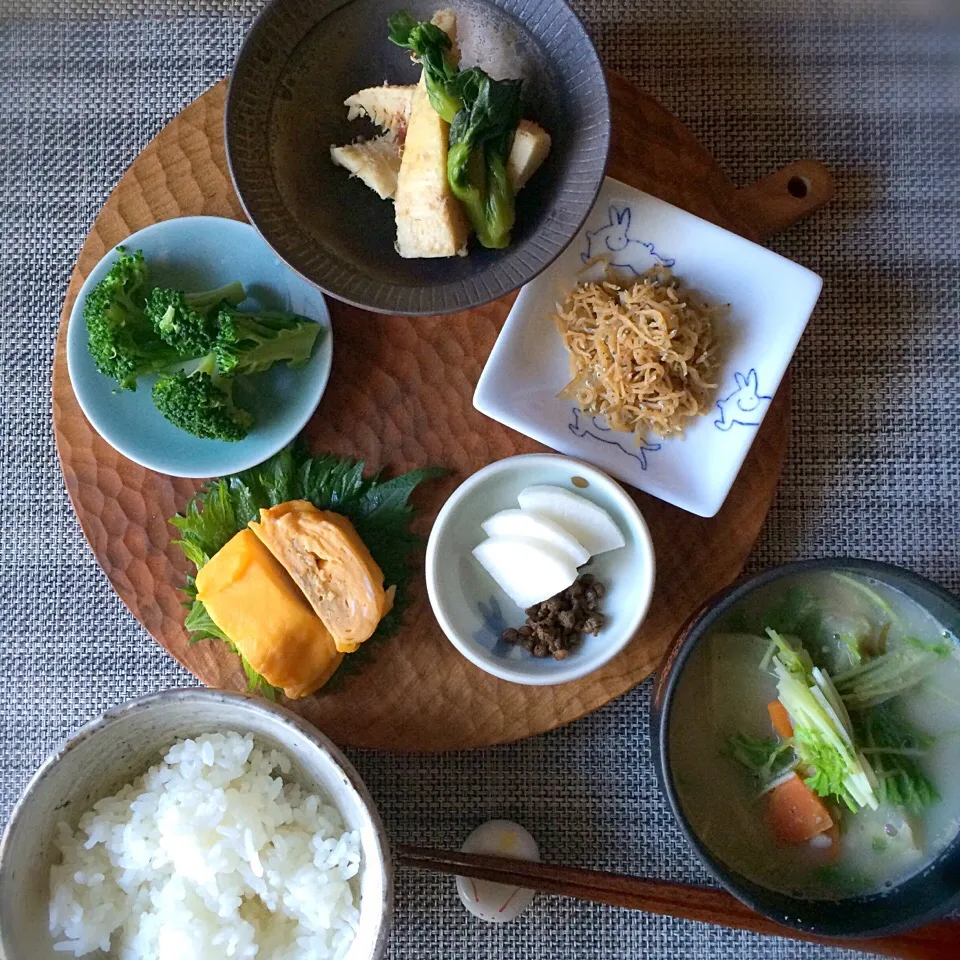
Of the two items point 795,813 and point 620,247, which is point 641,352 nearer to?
point 620,247

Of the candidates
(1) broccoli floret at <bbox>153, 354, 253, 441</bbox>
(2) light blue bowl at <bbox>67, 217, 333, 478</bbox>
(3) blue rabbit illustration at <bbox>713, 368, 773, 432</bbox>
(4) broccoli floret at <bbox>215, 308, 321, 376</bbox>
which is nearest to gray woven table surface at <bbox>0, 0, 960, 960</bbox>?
(3) blue rabbit illustration at <bbox>713, 368, 773, 432</bbox>

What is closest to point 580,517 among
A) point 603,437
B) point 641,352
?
point 603,437

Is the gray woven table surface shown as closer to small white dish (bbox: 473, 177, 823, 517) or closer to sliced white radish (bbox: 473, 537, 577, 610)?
small white dish (bbox: 473, 177, 823, 517)

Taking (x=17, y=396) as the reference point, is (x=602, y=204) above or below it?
above

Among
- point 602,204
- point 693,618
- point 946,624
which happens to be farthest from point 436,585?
point 946,624

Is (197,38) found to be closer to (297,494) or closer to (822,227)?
(297,494)

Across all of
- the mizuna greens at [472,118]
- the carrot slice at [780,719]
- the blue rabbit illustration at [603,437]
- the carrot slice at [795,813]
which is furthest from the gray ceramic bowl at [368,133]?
the carrot slice at [795,813]

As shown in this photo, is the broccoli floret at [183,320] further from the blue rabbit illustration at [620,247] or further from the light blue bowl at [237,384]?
the blue rabbit illustration at [620,247]
